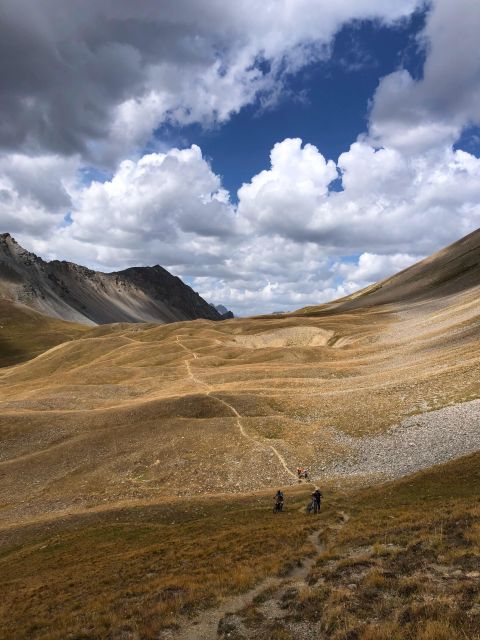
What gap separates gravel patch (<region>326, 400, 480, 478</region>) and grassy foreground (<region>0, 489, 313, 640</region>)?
9217mm

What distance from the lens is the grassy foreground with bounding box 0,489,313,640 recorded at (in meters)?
20.0

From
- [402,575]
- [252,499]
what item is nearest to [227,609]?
[402,575]

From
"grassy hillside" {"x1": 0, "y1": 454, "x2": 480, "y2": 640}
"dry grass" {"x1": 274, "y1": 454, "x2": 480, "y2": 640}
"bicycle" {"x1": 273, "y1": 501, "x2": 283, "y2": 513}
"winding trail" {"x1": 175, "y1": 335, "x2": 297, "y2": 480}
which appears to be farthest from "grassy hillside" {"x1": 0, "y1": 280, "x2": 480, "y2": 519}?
"dry grass" {"x1": 274, "y1": 454, "x2": 480, "y2": 640}

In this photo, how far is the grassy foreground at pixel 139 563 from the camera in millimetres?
20016

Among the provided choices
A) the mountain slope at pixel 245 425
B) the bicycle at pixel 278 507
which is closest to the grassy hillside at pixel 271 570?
the bicycle at pixel 278 507

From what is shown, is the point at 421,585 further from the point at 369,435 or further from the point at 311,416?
the point at 311,416

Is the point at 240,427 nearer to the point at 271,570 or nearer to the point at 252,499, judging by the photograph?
the point at 252,499

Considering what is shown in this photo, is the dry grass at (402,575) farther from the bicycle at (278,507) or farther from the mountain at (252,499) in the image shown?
the bicycle at (278,507)

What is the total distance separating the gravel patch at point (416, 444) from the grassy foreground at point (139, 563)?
363 inches

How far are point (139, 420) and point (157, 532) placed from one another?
3201cm

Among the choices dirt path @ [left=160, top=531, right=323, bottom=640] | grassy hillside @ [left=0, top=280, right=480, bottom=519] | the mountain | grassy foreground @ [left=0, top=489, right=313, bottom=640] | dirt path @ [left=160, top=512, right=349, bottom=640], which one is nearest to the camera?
dirt path @ [left=160, top=512, right=349, bottom=640]

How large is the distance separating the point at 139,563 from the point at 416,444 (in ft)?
103

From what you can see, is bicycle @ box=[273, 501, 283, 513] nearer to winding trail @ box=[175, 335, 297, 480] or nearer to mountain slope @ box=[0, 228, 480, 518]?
mountain slope @ box=[0, 228, 480, 518]

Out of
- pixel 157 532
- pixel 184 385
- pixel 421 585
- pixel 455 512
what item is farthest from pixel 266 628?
pixel 184 385
